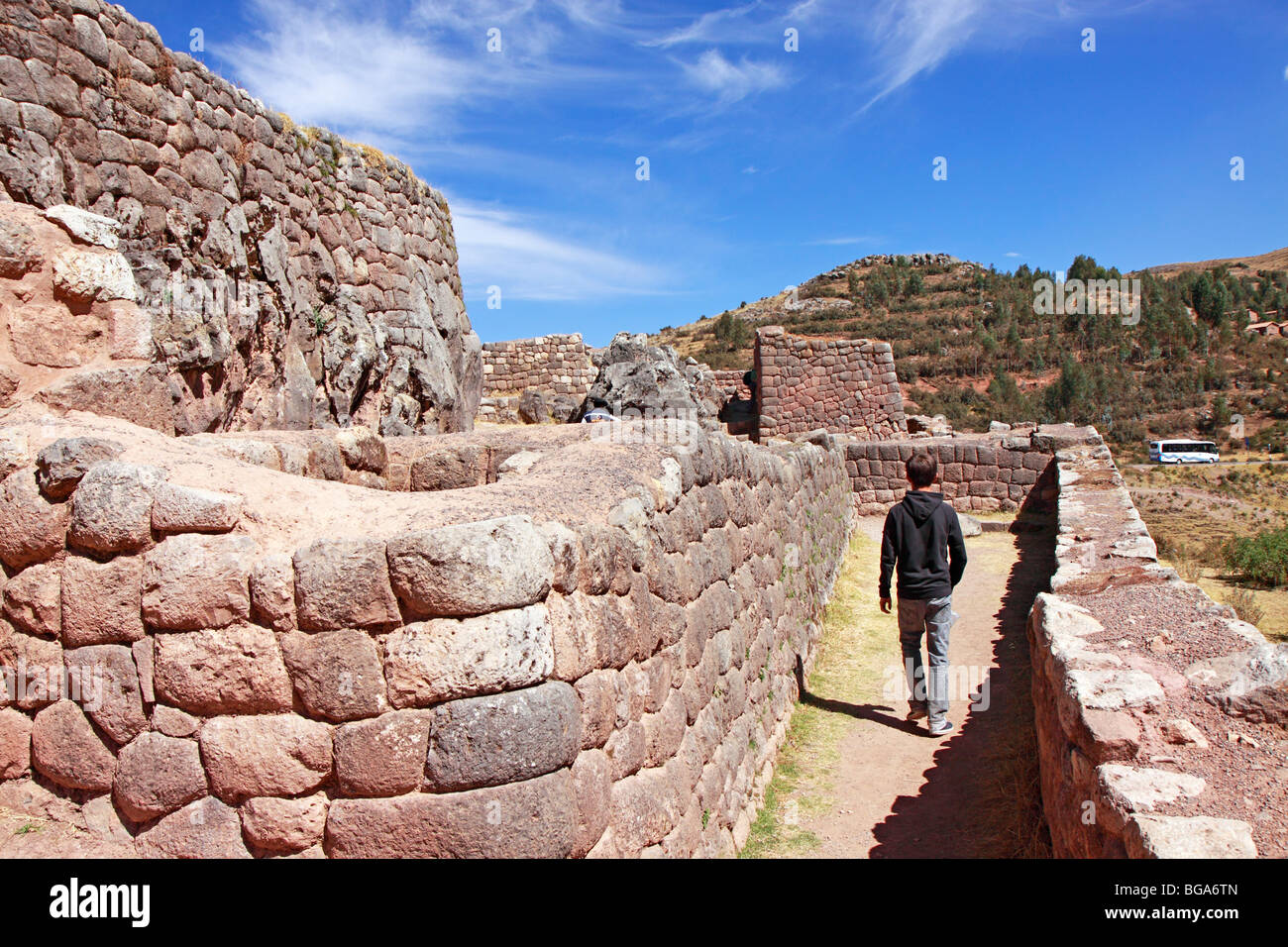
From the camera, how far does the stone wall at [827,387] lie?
20.2m

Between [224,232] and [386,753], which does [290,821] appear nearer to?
[386,753]

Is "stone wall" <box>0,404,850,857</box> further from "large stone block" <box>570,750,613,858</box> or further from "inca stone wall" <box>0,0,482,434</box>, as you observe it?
"inca stone wall" <box>0,0,482,434</box>

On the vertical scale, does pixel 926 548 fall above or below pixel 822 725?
above

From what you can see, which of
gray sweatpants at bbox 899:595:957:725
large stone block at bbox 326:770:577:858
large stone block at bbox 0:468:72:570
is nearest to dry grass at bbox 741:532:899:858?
gray sweatpants at bbox 899:595:957:725

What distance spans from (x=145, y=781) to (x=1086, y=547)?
6.44 m

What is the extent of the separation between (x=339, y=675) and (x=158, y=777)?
0.72 metres

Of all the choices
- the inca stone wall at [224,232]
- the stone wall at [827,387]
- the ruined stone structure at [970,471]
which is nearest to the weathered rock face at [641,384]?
the stone wall at [827,387]

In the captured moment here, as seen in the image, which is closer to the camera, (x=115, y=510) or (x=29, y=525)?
(x=115, y=510)

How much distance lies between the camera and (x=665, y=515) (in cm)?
401

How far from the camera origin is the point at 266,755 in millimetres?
2666

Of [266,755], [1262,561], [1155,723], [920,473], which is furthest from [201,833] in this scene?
[1262,561]

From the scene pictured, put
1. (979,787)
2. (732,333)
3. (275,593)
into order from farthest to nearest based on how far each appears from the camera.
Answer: (732,333) < (979,787) < (275,593)

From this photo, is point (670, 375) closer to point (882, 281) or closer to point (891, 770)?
point (891, 770)
